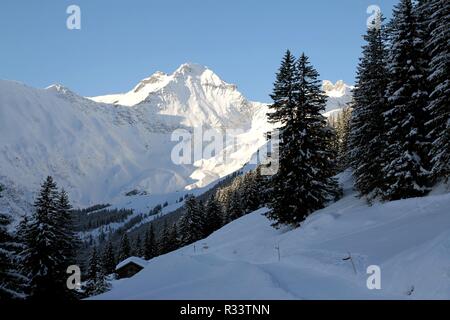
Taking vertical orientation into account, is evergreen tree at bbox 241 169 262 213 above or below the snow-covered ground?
above

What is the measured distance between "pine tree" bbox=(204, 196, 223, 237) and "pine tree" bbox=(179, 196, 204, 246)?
2.31m

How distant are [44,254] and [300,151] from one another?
60.5 feet

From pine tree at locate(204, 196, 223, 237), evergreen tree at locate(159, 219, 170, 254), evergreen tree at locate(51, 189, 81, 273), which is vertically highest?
pine tree at locate(204, 196, 223, 237)

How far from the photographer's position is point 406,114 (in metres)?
27.0

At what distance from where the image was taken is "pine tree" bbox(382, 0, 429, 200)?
26.2 m

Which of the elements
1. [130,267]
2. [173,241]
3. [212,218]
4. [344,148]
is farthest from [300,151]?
[173,241]

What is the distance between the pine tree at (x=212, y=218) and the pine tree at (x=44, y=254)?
38.6 metres

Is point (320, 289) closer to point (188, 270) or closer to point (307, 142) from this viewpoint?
point (188, 270)

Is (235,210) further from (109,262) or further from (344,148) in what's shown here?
(344,148)

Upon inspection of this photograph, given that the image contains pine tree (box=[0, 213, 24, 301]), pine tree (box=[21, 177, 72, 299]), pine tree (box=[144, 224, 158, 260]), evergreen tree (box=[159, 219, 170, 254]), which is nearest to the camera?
pine tree (box=[0, 213, 24, 301])

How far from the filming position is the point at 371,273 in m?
15.9

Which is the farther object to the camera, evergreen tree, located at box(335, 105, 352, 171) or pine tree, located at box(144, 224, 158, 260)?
pine tree, located at box(144, 224, 158, 260)

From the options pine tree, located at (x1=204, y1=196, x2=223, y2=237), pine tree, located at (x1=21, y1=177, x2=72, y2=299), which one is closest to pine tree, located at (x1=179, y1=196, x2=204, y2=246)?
pine tree, located at (x1=204, y1=196, x2=223, y2=237)

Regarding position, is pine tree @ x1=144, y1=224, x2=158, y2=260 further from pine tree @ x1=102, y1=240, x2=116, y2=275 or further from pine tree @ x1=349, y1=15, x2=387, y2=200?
pine tree @ x1=349, y1=15, x2=387, y2=200
